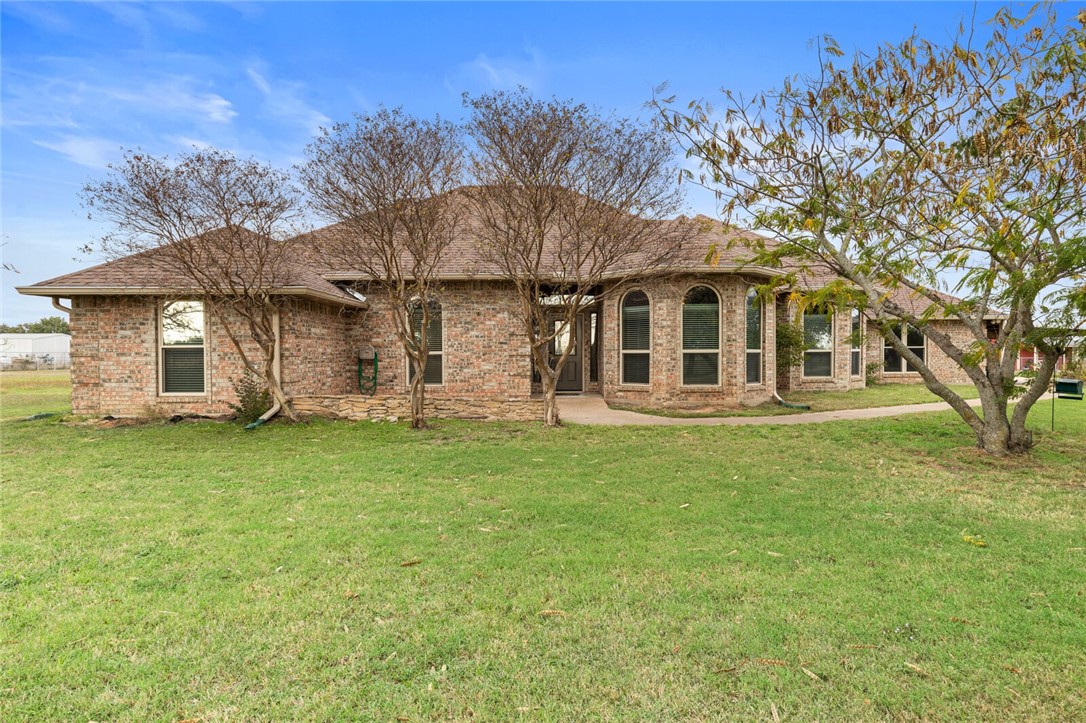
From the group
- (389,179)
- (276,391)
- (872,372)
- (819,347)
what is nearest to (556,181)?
(389,179)

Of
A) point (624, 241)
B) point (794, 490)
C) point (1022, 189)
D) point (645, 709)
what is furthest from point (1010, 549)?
point (624, 241)

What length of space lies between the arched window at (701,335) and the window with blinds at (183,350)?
10.1 metres

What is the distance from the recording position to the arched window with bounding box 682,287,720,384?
12258mm

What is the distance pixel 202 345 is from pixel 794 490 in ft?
35.7

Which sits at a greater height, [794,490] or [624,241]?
[624,241]

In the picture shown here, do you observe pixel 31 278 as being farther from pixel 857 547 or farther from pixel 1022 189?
pixel 1022 189

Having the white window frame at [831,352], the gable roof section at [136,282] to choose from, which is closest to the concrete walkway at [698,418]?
the white window frame at [831,352]

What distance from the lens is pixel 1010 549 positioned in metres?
4.01

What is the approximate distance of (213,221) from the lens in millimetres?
8961

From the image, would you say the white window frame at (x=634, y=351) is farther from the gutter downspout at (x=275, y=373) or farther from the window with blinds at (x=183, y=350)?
the window with blinds at (x=183, y=350)

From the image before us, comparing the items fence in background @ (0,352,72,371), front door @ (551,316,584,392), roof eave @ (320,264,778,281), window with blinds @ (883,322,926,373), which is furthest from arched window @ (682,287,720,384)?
fence in background @ (0,352,72,371)

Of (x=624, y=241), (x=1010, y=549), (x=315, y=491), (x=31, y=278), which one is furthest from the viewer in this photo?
(x=31, y=278)

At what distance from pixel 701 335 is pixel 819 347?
5889 mm

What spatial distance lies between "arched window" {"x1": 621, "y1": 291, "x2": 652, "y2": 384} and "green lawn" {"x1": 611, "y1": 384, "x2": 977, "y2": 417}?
85 cm
